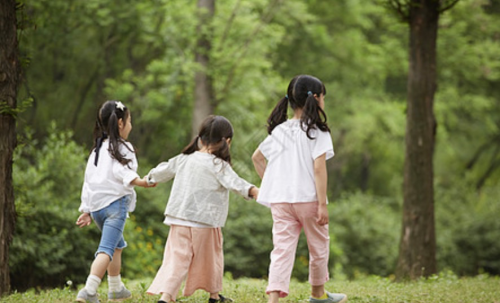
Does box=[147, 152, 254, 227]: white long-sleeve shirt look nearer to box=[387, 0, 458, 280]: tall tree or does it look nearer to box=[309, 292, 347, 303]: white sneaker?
box=[309, 292, 347, 303]: white sneaker

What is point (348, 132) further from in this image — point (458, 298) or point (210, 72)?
point (458, 298)

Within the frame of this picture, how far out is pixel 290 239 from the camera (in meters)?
5.09

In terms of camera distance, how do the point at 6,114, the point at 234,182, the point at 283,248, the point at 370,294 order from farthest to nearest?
1. the point at 370,294
2. the point at 6,114
3. the point at 234,182
4. the point at 283,248

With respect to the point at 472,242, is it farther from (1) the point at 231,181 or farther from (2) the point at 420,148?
(1) the point at 231,181

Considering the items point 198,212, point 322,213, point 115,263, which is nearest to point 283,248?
point 322,213

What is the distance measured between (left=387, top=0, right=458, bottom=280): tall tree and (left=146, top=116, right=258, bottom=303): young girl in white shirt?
13.8ft

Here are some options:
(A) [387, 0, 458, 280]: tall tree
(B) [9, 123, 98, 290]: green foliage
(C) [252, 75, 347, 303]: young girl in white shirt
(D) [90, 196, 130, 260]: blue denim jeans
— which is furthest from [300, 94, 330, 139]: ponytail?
(B) [9, 123, 98, 290]: green foliage

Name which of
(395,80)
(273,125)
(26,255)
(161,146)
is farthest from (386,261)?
(273,125)

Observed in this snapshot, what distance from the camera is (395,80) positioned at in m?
23.8

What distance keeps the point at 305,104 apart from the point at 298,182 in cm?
60

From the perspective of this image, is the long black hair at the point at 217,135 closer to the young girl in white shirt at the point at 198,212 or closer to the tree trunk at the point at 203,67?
the young girl in white shirt at the point at 198,212

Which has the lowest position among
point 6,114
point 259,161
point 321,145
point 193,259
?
point 193,259

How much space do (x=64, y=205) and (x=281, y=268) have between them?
247 inches

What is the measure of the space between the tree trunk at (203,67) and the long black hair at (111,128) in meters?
8.83
